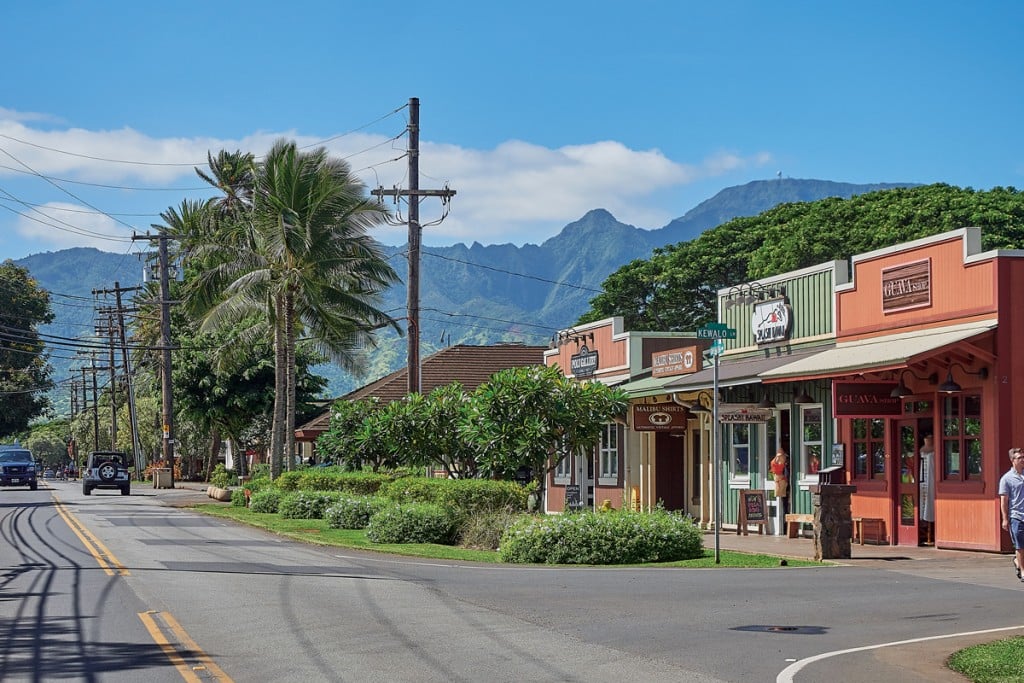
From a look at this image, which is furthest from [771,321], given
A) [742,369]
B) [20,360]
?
[20,360]

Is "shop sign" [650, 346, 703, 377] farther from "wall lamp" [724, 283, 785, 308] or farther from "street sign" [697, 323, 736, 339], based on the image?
"street sign" [697, 323, 736, 339]

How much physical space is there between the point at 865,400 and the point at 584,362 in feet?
54.2

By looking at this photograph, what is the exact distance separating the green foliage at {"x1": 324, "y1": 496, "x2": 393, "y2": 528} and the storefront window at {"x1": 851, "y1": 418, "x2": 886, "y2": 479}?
32.9ft

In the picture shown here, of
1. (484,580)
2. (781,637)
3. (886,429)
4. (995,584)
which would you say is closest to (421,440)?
(886,429)

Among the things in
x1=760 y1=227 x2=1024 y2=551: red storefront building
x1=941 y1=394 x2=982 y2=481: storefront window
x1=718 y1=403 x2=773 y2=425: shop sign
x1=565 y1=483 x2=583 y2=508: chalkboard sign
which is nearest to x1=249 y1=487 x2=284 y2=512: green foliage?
x1=565 y1=483 x2=583 y2=508: chalkboard sign

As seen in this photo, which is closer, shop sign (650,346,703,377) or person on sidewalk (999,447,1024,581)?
person on sidewalk (999,447,1024,581)

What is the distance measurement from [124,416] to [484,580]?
86166 millimetres

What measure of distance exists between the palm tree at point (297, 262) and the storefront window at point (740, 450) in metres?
14.7

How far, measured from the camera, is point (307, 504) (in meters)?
33.7

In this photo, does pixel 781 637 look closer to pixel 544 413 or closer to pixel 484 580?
pixel 484 580

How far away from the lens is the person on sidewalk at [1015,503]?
15.9 m

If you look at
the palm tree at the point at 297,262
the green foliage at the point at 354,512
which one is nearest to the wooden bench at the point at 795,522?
the green foliage at the point at 354,512

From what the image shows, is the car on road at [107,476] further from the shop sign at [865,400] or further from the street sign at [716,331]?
the street sign at [716,331]

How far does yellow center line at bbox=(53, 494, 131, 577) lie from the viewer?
719 inches
